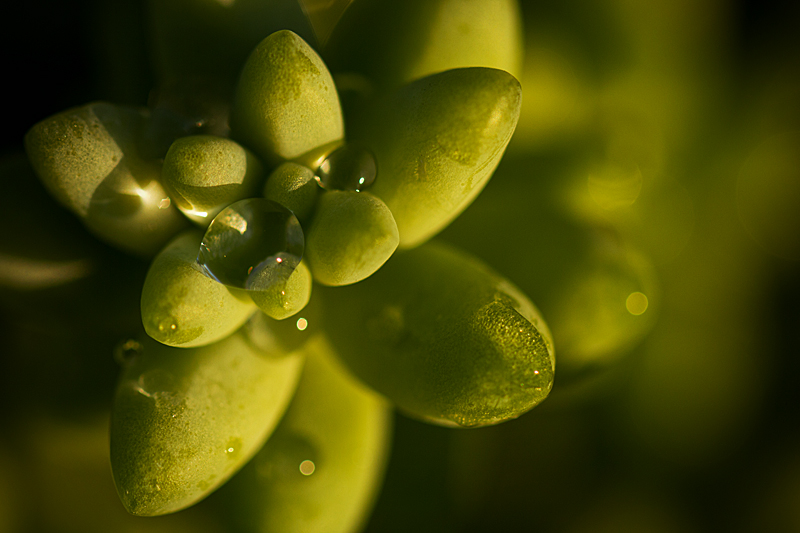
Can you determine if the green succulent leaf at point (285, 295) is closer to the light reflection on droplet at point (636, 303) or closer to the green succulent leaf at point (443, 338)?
the green succulent leaf at point (443, 338)

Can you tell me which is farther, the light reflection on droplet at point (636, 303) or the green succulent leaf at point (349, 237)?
the light reflection on droplet at point (636, 303)

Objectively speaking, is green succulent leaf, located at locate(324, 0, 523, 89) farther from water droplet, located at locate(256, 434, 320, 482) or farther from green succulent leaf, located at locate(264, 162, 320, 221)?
water droplet, located at locate(256, 434, 320, 482)

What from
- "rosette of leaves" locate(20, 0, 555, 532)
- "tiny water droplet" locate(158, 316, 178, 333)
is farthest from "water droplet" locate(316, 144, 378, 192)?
"tiny water droplet" locate(158, 316, 178, 333)

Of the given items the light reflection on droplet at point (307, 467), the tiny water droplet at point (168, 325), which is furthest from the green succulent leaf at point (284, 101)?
the light reflection on droplet at point (307, 467)

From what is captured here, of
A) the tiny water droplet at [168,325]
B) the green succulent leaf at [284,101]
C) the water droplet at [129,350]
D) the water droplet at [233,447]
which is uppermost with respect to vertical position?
the green succulent leaf at [284,101]

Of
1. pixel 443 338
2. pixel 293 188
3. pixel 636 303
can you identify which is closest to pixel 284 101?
pixel 293 188

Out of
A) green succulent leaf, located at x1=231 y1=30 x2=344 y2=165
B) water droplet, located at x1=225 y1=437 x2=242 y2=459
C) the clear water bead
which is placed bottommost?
water droplet, located at x1=225 y1=437 x2=242 y2=459
